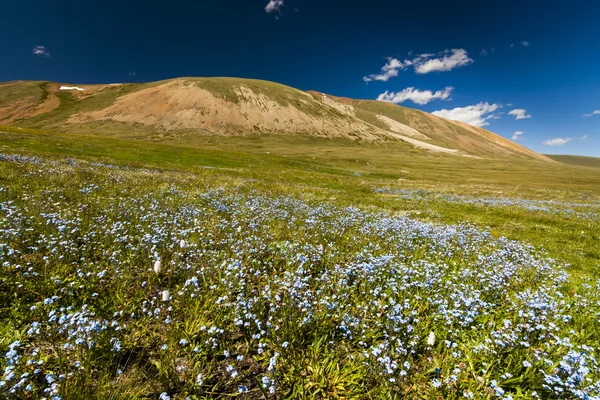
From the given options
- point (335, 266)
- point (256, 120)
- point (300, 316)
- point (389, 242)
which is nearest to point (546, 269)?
point (389, 242)

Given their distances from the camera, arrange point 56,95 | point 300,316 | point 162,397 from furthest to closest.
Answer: point 56,95, point 300,316, point 162,397

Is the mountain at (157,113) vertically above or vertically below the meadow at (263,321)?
above

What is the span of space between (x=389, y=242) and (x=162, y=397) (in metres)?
8.65

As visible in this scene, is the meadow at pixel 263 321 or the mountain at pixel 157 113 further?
the mountain at pixel 157 113

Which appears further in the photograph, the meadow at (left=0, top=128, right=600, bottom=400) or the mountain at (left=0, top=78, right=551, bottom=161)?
the mountain at (left=0, top=78, right=551, bottom=161)

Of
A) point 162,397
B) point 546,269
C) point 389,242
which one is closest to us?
point 162,397

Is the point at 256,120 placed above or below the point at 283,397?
above

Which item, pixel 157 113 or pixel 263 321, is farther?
pixel 157 113

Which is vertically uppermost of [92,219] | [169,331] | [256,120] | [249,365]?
[256,120]

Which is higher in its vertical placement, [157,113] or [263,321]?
[157,113]

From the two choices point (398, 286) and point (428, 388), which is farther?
point (398, 286)

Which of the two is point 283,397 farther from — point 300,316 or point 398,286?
point 398,286

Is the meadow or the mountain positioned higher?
the mountain

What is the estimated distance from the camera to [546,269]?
8.81m
